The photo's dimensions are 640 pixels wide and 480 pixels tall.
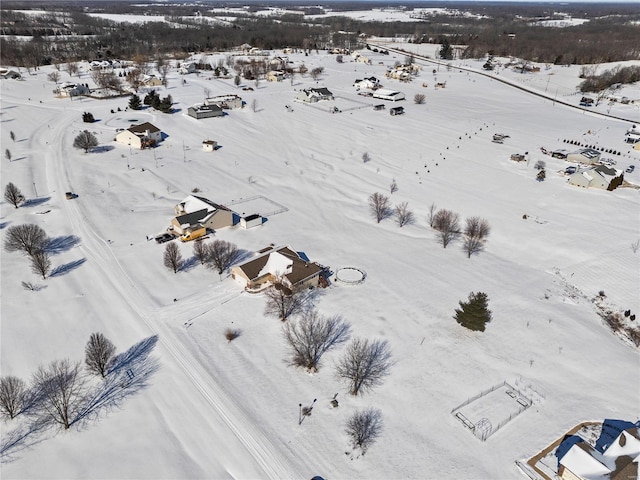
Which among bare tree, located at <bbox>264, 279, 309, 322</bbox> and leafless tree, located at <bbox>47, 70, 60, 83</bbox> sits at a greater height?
leafless tree, located at <bbox>47, 70, 60, 83</bbox>

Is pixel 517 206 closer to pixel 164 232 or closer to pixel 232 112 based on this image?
pixel 164 232

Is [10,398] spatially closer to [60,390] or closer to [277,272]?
[60,390]

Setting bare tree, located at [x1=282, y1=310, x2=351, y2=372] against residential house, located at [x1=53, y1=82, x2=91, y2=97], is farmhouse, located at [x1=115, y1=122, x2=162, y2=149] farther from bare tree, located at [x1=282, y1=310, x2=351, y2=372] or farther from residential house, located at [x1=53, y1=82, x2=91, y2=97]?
bare tree, located at [x1=282, y1=310, x2=351, y2=372]

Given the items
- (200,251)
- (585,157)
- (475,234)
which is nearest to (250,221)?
(200,251)

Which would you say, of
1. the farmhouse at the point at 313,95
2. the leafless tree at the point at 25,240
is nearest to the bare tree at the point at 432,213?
the leafless tree at the point at 25,240

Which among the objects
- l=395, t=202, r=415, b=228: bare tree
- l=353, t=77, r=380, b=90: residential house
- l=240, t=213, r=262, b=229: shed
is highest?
l=353, t=77, r=380, b=90: residential house

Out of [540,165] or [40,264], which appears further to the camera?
[540,165]

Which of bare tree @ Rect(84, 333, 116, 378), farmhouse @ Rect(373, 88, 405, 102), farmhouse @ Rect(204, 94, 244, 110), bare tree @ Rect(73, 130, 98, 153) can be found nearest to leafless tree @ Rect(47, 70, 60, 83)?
farmhouse @ Rect(204, 94, 244, 110)
